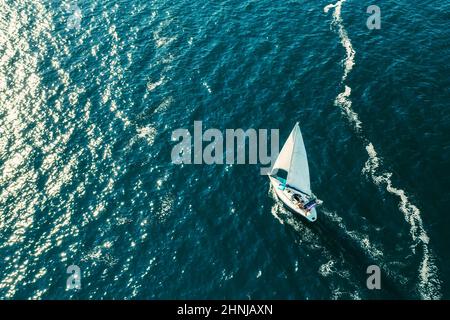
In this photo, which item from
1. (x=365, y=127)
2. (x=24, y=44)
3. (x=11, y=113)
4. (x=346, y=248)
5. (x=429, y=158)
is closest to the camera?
(x=346, y=248)

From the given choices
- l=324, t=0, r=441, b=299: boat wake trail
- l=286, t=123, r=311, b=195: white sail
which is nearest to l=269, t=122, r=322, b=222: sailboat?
l=286, t=123, r=311, b=195: white sail

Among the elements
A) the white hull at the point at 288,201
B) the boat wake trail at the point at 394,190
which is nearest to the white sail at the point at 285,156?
the white hull at the point at 288,201

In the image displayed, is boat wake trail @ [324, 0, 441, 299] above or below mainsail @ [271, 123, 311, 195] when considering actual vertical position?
below

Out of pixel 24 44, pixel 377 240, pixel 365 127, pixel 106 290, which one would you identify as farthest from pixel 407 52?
pixel 24 44

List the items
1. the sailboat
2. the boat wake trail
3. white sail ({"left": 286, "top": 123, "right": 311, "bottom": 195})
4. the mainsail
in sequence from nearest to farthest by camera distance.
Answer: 1. the boat wake trail
2. the sailboat
3. the mainsail
4. white sail ({"left": 286, "top": 123, "right": 311, "bottom": 195})

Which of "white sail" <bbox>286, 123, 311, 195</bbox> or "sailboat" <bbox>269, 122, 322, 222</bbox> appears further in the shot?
"white sail" <bbox>286, 123, 311, 195</bbox>

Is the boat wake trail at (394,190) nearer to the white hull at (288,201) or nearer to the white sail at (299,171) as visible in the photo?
the white sail at (299,171)

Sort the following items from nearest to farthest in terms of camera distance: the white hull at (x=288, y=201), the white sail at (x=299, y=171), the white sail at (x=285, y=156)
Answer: the white hull at (x=288, y=201)
the white sail at (x=285, y=156)
the white sail at (x=299, y=171)

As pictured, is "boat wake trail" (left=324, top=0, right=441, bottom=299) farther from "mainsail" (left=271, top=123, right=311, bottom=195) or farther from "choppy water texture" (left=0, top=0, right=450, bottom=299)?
"mainsail" (left=271, top=123, right=311, bottom=195)

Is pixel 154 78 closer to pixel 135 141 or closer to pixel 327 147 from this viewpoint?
pixel 135 141
